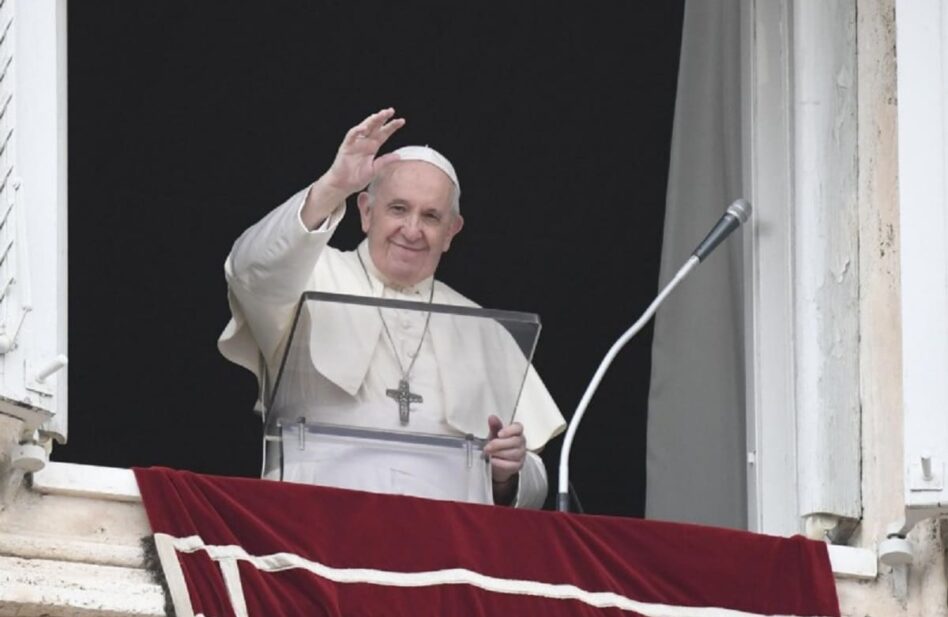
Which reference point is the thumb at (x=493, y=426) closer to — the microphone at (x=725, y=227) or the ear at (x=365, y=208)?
the microphone at (x=725, y=227)

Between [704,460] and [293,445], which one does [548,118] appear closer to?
[704,460]

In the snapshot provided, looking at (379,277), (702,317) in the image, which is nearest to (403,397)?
(379,277)

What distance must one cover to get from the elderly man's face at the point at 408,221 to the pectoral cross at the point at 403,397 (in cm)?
48

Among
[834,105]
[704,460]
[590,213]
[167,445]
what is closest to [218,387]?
[167,445]

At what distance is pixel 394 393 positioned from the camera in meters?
7.11

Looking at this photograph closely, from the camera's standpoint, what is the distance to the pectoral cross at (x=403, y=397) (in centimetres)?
706

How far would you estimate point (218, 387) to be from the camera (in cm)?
955

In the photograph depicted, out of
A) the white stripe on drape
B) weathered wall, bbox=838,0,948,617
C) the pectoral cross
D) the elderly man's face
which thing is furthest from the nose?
the white stripe on drape

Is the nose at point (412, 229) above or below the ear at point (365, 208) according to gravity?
below

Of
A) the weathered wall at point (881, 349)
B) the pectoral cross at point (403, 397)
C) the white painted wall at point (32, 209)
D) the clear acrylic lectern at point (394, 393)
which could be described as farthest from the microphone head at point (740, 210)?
the white painted wall at point (32, 209)

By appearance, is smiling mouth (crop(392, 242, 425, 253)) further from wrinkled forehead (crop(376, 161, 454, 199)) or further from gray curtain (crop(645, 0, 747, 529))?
gray curtain (crop(645, 0, 747, 529))

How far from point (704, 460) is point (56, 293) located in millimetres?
1962

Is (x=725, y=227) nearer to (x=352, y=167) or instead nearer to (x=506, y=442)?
(x=506, y=442)

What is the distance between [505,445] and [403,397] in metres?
0.25
